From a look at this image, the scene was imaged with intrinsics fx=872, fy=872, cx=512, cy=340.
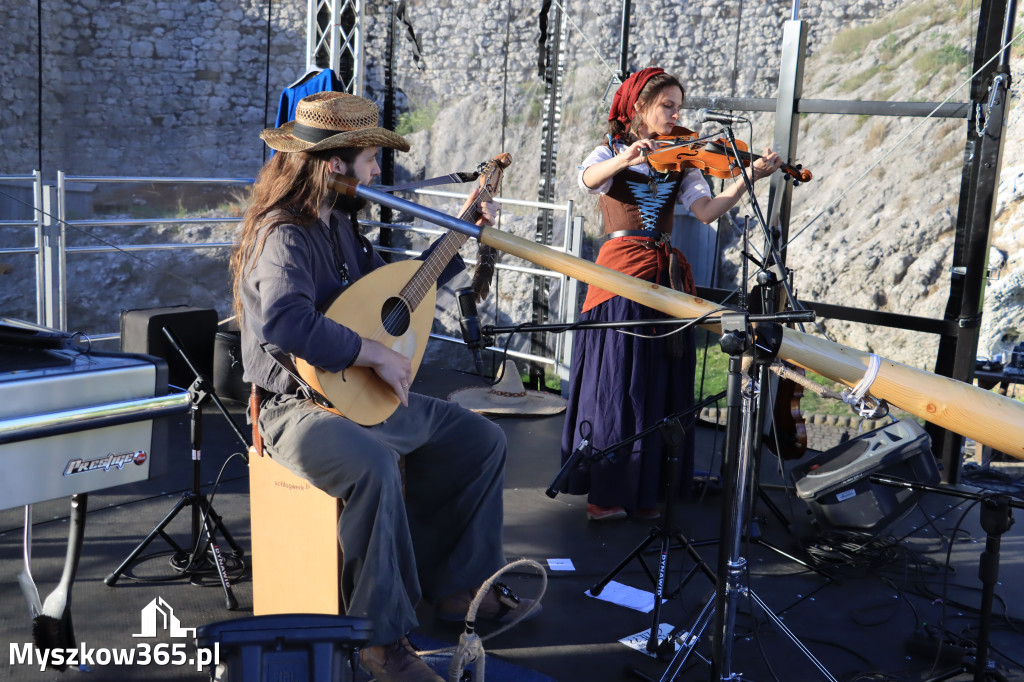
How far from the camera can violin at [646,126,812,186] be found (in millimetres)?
2936

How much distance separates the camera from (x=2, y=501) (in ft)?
5.76

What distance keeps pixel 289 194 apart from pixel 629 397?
166 cm

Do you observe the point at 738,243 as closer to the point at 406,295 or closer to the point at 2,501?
the point at 406,295

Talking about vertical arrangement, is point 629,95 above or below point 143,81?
below

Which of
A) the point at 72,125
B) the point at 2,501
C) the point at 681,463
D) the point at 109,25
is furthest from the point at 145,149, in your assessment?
the point at 2,501

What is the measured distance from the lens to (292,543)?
240cm

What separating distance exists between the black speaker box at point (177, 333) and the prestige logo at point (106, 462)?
2799 millimetres

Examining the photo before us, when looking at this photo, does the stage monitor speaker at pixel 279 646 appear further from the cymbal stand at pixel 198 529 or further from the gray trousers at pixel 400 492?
the cymbal stand at pixel 198 529

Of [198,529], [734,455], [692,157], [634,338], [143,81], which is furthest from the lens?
[143,81]

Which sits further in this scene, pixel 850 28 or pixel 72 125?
pixel 72 125

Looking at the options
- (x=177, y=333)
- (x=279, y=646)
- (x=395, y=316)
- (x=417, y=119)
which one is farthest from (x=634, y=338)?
(x=417, y=119)

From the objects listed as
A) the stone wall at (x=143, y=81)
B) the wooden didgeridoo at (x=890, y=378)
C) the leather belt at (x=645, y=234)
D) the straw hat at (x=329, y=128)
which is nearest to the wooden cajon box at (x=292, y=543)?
the straw hat at (x=329, y=128)

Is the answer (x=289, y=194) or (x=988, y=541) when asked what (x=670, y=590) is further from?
(x=289, y=194)

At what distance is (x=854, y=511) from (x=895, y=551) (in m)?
0.27
